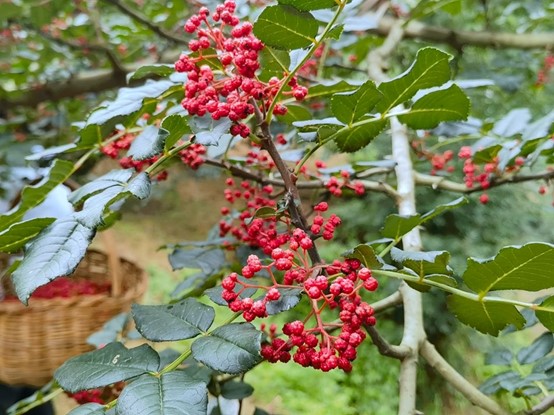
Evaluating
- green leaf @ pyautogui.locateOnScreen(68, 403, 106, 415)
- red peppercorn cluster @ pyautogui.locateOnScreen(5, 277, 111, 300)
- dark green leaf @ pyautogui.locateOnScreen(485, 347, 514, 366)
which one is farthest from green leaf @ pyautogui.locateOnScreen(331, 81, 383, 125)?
red peppercorn cluster @ pyautogui.locateOnScreen(5, 277, 111, 300)

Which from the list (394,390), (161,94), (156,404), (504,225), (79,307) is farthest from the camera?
(504,225)

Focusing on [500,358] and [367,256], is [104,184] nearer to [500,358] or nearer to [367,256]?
[367,256]

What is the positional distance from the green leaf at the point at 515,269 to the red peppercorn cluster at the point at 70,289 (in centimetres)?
133

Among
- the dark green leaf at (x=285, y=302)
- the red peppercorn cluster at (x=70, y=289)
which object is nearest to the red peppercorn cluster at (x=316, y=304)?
the dark green leaf at (x=285, y=302)

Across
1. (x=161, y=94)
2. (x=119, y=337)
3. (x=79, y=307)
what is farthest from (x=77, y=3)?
(x=161, y=94)

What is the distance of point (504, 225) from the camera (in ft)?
8.04

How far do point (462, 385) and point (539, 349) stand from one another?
19cm

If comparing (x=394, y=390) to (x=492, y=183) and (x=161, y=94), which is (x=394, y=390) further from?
(x=161, y=94)

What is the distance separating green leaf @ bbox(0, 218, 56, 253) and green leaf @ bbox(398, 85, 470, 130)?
0.37 meters

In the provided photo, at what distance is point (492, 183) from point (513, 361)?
29 centimetres

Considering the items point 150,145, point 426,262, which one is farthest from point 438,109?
point 150,145

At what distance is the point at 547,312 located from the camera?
0.48 m

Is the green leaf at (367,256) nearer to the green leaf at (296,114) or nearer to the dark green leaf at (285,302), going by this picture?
the dark green leaf at (285,302)

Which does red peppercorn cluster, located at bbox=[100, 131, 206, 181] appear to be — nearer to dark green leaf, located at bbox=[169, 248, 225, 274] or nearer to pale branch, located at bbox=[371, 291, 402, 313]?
dark green leaf, located at bbox=[169, 248, 225, 274]
